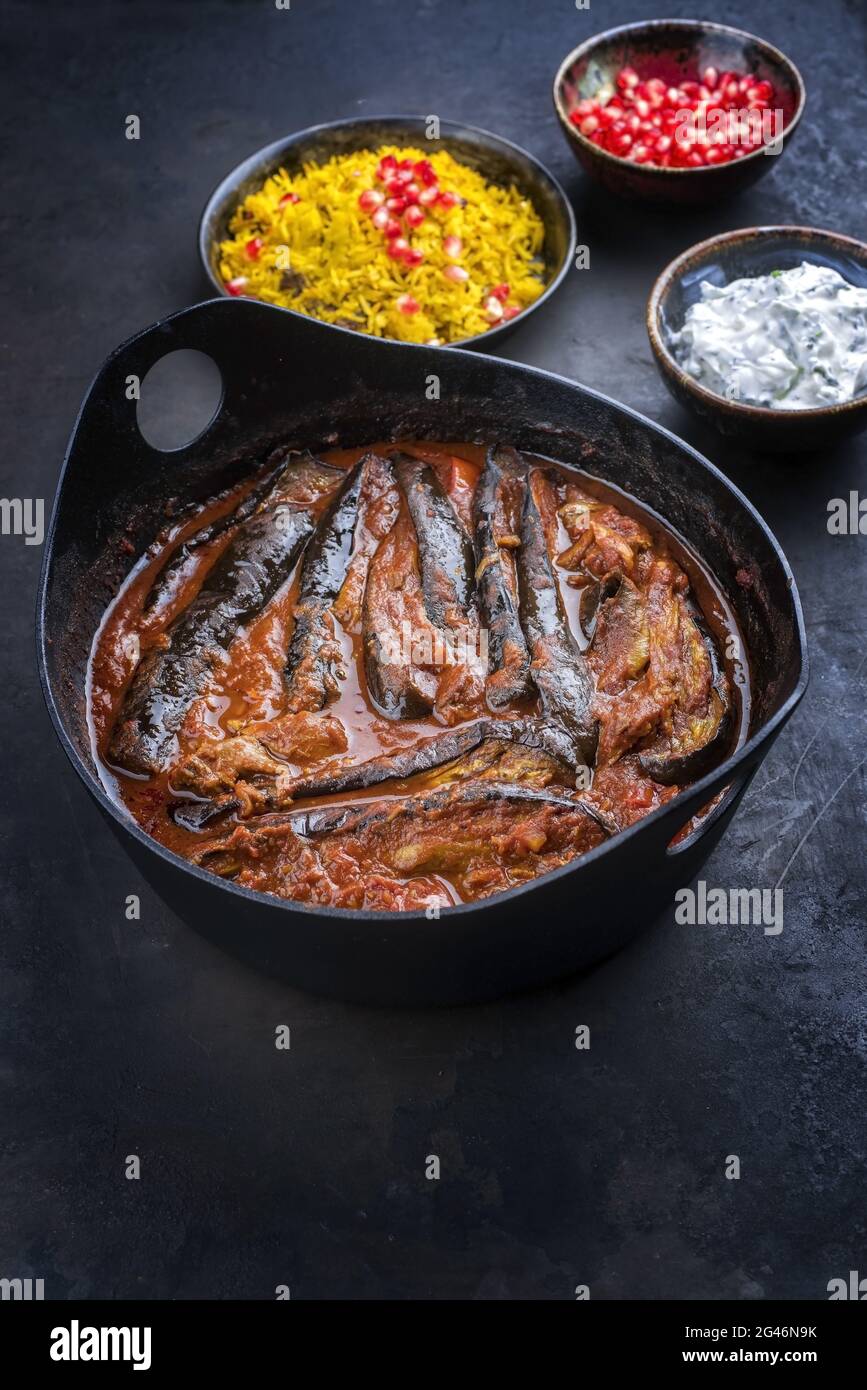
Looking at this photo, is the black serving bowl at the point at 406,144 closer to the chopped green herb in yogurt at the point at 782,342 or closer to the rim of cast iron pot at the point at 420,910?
the chopped green herb in yogurt at the point at 782,342

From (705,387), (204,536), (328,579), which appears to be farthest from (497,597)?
(705,387)

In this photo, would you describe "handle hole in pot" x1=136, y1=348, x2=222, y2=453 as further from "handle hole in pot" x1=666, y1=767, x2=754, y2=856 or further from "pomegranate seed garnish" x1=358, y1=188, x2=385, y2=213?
"handle hole in pot" x1=666, y1=767, x2=754, y2=856

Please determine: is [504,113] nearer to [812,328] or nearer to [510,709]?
[812,328]

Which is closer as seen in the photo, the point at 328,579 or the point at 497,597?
the point at 497,597

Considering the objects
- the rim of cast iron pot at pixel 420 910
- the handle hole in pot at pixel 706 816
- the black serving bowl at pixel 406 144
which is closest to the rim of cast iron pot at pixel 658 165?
the black serving bowl at pixel 406 144

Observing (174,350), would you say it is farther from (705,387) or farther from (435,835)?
(705,387)

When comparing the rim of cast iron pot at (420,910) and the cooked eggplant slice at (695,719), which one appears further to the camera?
the cooked eggplant slice at (695,719)

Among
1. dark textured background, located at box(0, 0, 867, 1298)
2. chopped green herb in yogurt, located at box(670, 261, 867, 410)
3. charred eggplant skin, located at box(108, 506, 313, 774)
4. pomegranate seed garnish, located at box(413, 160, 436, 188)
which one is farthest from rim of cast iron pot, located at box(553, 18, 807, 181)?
charred eggplant skin, located at box(108, 506, 313, 774)
